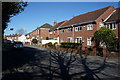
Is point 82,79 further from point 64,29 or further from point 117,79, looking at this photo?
point 64,29

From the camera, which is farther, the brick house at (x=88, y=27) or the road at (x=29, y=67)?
the brick house at (x=88, y=27)

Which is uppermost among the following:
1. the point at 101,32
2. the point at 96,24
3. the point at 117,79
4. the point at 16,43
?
the point at 96,24

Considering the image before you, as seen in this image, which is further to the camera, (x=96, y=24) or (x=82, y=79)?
(x=96, y=24)

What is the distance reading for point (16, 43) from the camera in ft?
84.6

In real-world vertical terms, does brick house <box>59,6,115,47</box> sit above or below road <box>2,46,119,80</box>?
above

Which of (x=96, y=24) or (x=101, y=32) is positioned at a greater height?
(x=96, y=24)

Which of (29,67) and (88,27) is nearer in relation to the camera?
(29,67)

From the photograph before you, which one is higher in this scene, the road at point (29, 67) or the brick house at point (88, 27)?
the brick house at point (88, 27)

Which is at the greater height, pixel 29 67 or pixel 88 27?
pixel 88 27

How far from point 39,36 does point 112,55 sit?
143ft

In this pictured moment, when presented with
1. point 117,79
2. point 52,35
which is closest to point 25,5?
point 117,79

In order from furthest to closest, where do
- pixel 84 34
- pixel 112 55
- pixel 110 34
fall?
pixel 84 34
pixel 110 34
pixel 112 55

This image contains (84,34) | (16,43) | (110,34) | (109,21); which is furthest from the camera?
(84,34)

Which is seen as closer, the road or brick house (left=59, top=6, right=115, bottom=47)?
the road
